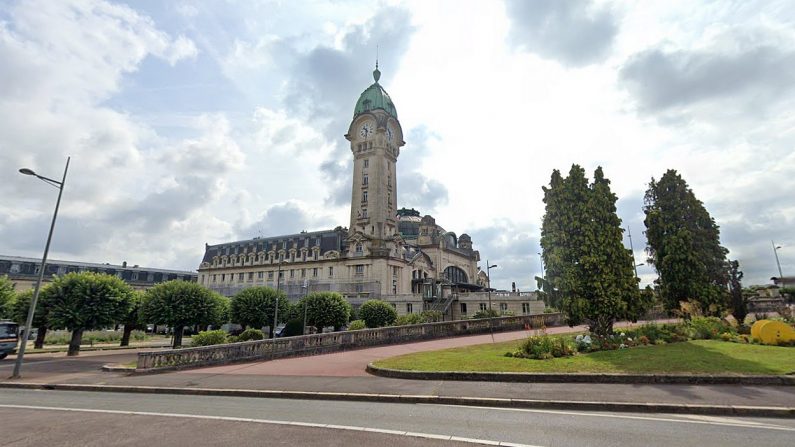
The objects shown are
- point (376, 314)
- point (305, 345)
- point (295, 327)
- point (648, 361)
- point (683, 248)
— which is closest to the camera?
point (648, 361)

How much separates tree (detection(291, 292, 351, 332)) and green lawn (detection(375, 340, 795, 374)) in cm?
2443

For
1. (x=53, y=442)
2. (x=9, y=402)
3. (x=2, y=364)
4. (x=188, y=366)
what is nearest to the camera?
(x=53, y=442)

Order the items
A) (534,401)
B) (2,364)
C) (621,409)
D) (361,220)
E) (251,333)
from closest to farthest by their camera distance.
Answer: (621,409)
(534,401)
(2,364)
(251,333)
(361,220)

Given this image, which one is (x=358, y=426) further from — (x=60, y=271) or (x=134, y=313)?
(x=60, y=271)

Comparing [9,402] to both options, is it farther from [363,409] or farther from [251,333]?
[251,333]

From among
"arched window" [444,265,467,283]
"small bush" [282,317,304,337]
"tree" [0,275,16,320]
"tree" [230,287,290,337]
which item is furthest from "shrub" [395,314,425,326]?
"arched window" [444,265,467,283]

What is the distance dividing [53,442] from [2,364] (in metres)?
22.9

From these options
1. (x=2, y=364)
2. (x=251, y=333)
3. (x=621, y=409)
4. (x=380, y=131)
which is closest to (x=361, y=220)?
(x=380, y=131)

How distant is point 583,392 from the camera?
34.0 feet

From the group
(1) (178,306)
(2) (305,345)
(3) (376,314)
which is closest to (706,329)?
(2) (305,345)

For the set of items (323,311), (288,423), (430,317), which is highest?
(323,311)

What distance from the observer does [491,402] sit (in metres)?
10.1

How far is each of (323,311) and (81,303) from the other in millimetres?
19726

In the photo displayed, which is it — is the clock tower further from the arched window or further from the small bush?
the small bush
